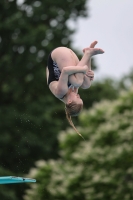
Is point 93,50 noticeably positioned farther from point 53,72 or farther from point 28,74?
point 28,74

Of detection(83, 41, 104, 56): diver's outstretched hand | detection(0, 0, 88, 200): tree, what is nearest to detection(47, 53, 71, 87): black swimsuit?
detection(83, 41, 104, 56): diver's outstretched hand

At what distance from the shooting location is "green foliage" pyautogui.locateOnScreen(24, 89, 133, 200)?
16.4 meters

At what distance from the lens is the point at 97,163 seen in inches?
666

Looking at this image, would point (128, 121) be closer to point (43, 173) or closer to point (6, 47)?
point (43, 173)

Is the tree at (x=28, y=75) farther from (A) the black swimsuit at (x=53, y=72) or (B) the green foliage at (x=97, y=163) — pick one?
(A) the black swimsuit at (x=53, y=72)

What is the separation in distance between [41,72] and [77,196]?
25.7ft

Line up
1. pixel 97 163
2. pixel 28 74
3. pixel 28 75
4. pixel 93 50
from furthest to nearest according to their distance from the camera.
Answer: pixel 28 75, pixel 28 74, pixel 97 163, pixel 93 50

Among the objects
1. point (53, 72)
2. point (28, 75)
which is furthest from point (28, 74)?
point (53, 72)

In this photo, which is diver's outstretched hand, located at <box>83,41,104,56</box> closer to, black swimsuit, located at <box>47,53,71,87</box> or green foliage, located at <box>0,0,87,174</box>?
black swimsuit, located at <box>47,53,71,87</box>

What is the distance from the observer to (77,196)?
1708cm

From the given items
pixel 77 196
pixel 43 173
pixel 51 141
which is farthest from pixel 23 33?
pixel 77 196

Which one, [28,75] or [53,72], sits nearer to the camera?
[53,72]

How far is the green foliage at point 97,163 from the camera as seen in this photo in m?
16.4

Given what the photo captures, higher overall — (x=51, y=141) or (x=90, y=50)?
(x=51, y=141)
